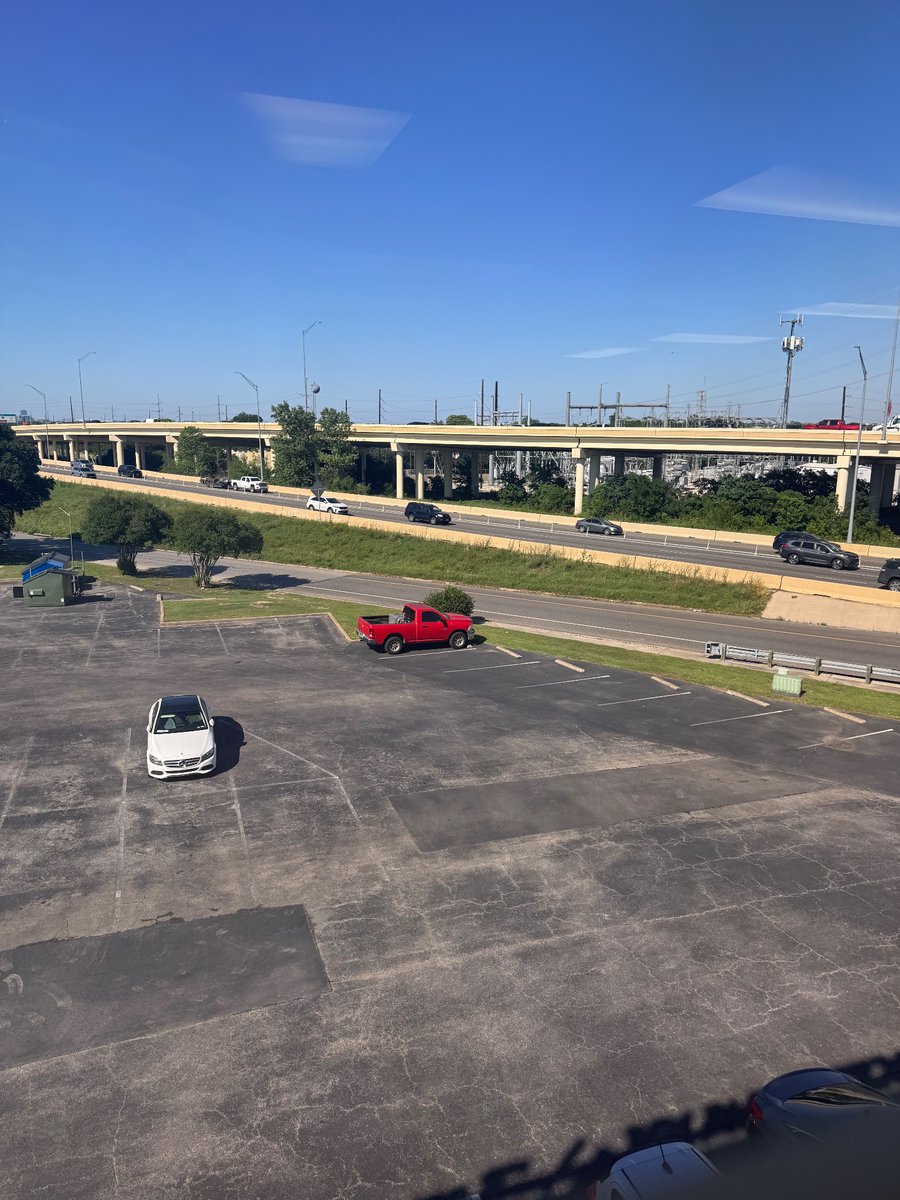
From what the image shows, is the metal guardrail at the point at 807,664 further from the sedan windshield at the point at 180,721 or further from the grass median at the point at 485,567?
the sedan windshield at the point at 180,721

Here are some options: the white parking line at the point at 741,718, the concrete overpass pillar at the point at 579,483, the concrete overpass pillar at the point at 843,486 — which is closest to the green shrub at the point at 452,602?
the white parking line at the point at 741,718

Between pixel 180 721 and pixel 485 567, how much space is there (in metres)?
36.0

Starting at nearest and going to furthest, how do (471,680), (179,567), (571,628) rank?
(471,680) → (571,628) → (179,567)

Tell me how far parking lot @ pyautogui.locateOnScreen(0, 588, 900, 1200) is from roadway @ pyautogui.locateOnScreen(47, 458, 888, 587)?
2861 cm

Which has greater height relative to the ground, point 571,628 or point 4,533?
point 4,533

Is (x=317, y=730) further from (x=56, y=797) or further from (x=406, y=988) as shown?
(x=406, y=988)

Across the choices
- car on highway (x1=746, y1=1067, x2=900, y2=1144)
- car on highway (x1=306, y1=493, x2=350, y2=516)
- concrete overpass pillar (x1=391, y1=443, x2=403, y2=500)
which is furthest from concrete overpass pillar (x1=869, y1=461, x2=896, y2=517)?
car on highway (x1=746, y1=1067, x2=900, y2=1144)

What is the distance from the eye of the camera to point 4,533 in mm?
50062

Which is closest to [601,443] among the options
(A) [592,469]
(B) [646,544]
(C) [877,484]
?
(A) [592,469]

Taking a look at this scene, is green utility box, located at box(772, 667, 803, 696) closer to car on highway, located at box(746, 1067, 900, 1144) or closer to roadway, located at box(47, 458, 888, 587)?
car on highway, located at box(746, 1067, 900, 1144)

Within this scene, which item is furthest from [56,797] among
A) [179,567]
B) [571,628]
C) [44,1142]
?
[179,567]

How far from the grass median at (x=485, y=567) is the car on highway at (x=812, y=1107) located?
3612 cm

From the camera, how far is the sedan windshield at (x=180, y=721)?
57.9 ft

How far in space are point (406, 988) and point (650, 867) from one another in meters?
5.54
